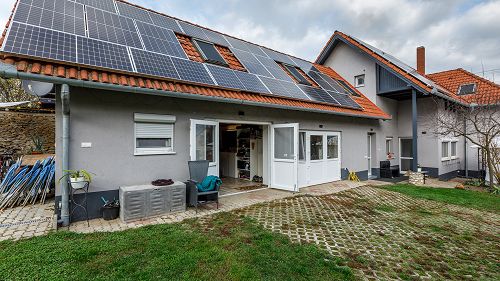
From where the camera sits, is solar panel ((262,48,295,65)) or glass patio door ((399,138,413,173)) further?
glass patio door ((399,138,413,173))

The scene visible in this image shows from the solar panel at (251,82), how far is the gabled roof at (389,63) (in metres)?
7.99

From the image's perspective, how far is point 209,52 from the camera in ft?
27.6

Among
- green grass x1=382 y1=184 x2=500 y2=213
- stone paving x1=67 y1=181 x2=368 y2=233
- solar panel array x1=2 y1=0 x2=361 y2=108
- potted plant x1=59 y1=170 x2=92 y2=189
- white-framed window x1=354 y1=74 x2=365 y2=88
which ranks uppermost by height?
white-framed window x1=354 y1=74 x2=365 y2=88

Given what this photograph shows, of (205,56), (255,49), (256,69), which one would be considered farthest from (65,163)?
(255,49)

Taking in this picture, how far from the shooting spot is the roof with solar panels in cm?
491

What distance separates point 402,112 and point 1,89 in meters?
26.3

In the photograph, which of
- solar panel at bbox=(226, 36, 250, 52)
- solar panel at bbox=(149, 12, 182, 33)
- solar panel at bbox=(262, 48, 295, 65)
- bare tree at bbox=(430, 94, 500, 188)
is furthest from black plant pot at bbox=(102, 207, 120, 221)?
bare tree at bbox=(430, 94, 500, 188)

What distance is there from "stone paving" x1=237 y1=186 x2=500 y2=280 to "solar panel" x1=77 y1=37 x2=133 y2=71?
456 cm

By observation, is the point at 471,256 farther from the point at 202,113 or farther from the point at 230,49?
the point at 230,49

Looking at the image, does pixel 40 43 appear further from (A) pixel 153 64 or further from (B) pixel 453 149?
(B) pixel 453 149

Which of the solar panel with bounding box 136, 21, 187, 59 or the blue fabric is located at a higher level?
the solar panel with bounding box 136, 21, 187, 59

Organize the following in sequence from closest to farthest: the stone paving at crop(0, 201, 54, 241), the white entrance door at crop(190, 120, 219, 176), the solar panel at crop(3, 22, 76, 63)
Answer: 1. the stone paving at crop(0, 201, 54, 241)
2. the solar panel at crop(3, 22, 76, 63)
3. the white entrance door at crop(190, 120, 219, 176)

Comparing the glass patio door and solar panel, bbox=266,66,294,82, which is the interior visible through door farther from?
the glass patio door

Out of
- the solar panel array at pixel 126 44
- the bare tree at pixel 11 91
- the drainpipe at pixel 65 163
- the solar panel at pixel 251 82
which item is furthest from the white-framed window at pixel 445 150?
the bare tree at pixel 11 91
